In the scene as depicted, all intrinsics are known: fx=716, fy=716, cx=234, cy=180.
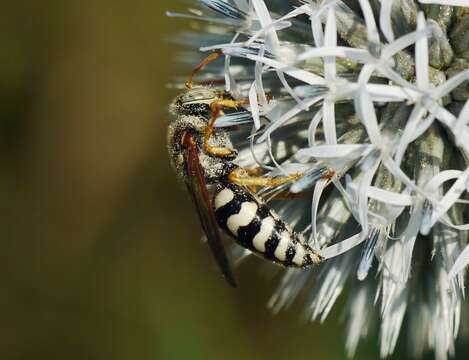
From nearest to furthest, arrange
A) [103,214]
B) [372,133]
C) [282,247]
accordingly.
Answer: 1. [372,133]
2. [282,247]
3. [103,214]

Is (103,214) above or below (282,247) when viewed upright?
below

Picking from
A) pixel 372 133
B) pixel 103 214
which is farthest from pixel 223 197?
pixel 103 214

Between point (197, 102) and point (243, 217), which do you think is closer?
point (243, 217)

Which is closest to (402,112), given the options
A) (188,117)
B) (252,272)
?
(188,117)

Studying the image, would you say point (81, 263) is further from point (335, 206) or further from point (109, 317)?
point (335, 206)

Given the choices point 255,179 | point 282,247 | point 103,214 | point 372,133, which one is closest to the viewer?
→ point 372,133

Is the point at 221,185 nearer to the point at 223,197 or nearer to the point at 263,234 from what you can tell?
the point at 223,197
